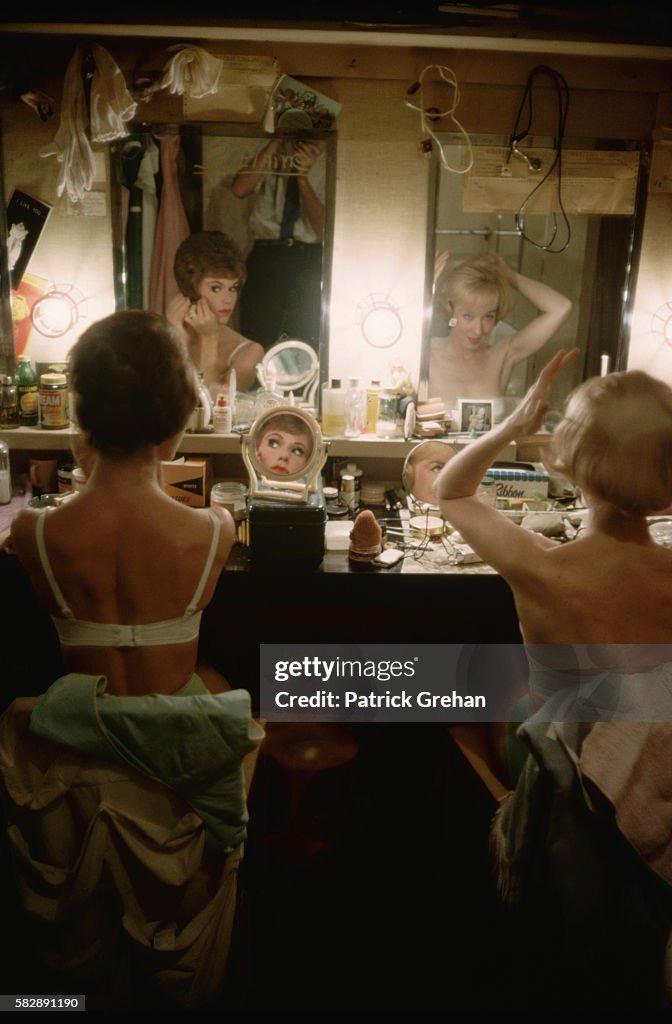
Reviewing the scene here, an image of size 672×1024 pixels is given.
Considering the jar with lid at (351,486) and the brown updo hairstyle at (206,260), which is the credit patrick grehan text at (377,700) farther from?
the brown updo hairstyle at (206,260)

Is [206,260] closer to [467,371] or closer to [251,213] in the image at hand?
[251,213]

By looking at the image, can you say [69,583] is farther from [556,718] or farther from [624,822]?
[624,822]

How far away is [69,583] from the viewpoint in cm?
170

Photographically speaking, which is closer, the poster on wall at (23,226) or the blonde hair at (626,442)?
the blonde hair at (626,442)

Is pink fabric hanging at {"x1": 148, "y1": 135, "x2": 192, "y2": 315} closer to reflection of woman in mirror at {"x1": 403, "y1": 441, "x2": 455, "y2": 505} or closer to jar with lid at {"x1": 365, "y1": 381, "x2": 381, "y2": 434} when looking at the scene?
jar with lid at {"x1": 365, "y1": 381, "x2": 381, "y2": 434}

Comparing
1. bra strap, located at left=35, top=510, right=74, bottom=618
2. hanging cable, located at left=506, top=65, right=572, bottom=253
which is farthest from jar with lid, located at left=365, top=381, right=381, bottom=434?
bra strap, located at left=35, top=510, right=74, bottom=618

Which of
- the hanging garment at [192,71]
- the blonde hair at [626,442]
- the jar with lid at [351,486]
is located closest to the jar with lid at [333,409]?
the jar with lid at [351,486]

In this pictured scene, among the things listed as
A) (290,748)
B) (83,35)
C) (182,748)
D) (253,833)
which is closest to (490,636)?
(290,748)

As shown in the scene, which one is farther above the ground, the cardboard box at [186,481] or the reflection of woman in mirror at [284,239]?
the reflection of woman in mirror at [284,239]

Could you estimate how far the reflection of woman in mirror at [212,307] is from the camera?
301 centimetres

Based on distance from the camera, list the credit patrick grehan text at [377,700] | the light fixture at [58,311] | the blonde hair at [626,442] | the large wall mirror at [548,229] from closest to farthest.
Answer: the blonde hair at [626,442]
the credit patrick grehan text at [377,700]
the large wall mirror at [548,229]
the light fixture at [58,311]

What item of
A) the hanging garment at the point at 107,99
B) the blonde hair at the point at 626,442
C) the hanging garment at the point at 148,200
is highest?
the hanging garment at the point at 107,99

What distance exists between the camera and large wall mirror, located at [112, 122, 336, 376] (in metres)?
2.92

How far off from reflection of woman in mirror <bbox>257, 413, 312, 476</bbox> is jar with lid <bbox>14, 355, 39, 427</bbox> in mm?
1063
